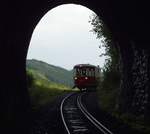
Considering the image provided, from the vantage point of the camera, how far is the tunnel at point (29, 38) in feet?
58.2

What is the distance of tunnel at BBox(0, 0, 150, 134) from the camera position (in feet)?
58.2

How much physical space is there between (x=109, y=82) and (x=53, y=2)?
1167 cm

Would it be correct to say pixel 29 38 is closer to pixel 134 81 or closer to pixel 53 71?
pixel 134 81

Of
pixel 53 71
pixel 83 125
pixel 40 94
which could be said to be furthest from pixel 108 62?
pixel 53 71

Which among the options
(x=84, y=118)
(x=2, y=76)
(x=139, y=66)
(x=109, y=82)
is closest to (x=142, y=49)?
(x=139, y=66)

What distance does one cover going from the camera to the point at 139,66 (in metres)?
20.2

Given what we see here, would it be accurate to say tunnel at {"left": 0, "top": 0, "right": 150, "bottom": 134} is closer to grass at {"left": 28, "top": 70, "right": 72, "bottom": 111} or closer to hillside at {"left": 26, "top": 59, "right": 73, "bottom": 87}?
grass at {"left": 28, "top": 70, "right": 72, "bottom": 111}

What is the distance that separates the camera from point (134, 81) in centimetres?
2172

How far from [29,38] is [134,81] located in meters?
6.29

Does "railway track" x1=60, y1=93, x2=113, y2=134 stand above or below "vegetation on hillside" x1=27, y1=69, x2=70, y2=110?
below

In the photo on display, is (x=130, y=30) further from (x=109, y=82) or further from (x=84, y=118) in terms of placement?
(x=109, y=82)

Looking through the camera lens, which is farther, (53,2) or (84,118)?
(53,2)

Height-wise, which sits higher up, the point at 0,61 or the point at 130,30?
the point at 130,30

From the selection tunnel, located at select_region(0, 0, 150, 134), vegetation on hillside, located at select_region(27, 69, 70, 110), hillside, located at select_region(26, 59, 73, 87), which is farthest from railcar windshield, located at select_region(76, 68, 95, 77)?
hillside, located at select_region(26, 59, 73, 87)
